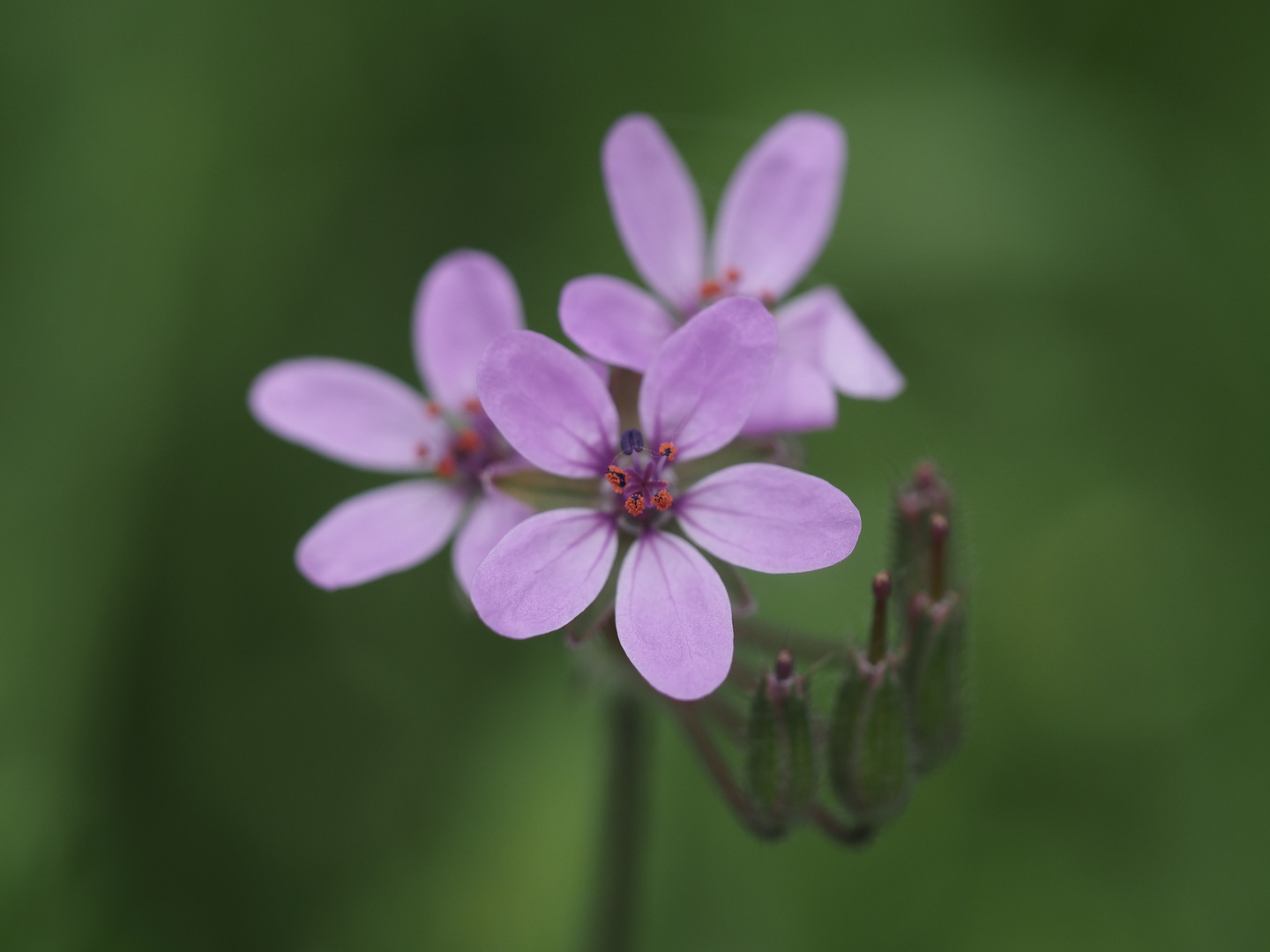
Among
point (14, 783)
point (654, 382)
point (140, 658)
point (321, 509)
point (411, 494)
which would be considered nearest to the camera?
point (654, 382)

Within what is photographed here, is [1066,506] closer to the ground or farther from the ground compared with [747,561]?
farther from the ground

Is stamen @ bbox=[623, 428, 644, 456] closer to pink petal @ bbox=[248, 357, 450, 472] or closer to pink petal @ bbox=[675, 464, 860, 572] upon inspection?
pink petal @ bbox=[675, 464, 860, 572]

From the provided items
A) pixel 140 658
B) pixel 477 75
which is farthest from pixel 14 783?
pixel 477 75

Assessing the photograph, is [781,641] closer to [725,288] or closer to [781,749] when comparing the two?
[781,749]

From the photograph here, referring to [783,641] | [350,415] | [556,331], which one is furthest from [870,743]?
[556,331]

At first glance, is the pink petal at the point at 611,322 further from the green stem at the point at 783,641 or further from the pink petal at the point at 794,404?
the green stem at the point at 783,641

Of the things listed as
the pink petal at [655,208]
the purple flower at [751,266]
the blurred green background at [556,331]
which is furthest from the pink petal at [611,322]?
the blurred green background at [556,331]

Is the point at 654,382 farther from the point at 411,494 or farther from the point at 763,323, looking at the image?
the point at 411,494
